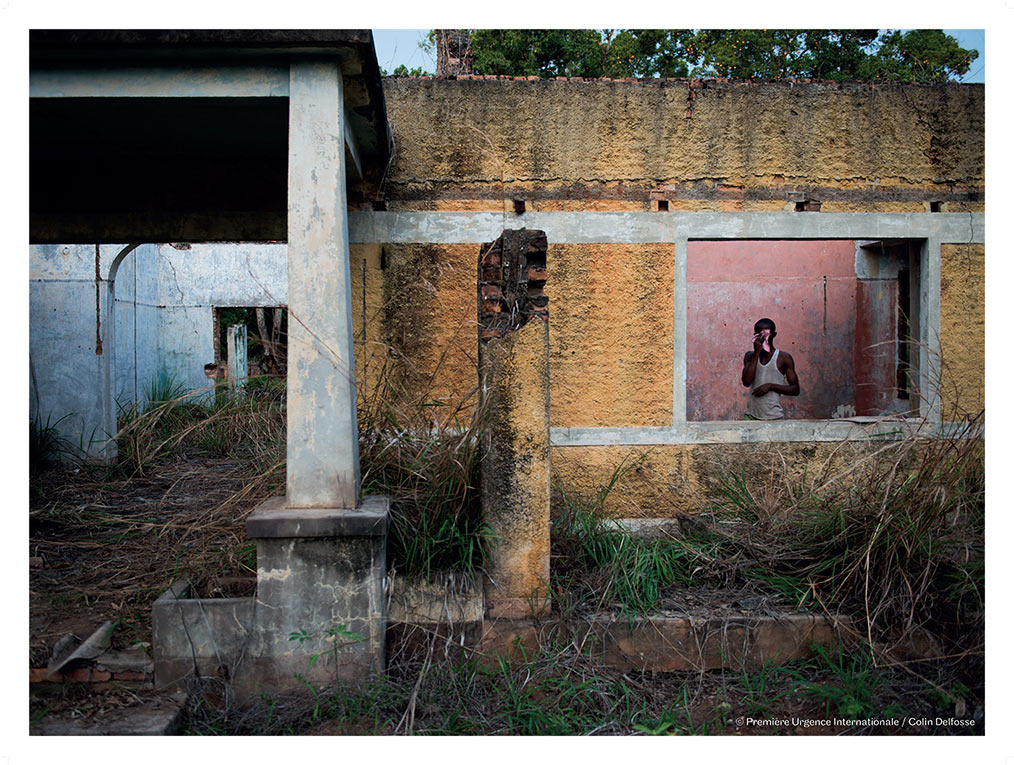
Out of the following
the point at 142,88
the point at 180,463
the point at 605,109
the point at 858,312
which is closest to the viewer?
the point at 142,88

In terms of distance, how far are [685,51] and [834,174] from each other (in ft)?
39.1

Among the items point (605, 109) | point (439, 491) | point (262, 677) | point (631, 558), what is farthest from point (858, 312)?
point (262, 677)

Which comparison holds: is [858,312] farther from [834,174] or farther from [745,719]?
[745,719]

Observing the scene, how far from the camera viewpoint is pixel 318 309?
11.7 ft

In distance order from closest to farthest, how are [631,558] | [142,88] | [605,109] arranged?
[142,88], [631,558], [605,109]

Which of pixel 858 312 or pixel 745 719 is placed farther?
pixel 858 312

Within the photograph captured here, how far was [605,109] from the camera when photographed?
5508 millimetres

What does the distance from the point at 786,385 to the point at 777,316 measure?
3.81 metres

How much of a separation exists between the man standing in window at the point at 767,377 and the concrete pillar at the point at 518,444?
3.99 meters

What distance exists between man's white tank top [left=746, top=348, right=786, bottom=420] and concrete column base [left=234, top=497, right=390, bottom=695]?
481 cm

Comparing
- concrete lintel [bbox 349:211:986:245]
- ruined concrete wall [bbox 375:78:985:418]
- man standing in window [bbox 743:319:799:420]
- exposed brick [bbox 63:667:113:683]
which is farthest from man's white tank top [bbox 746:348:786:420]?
exposed brick [bbox 63:667:113:683]

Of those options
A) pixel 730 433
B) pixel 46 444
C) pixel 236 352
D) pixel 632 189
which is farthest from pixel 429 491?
pixel 236 352

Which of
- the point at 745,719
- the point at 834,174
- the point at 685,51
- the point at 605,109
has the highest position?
the point at 685,51

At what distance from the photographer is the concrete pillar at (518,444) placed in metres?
3.77
